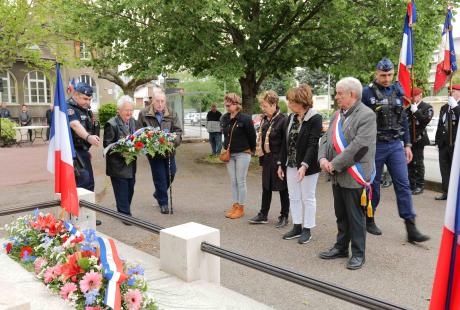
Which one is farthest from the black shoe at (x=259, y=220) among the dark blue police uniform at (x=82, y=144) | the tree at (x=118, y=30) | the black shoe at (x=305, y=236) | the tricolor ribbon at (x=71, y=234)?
the tree at (x=118, y=30)

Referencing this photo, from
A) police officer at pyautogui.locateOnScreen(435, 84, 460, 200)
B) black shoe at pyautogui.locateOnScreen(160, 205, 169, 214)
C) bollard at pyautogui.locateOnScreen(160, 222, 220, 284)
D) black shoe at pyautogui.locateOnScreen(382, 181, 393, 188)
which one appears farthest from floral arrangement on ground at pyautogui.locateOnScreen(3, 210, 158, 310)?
black shoe at pyautogui.locateOnScreen(382, 181, 393, 188)

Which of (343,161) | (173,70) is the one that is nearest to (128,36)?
(173,70)

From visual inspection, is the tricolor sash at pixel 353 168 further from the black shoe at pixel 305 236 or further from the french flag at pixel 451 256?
the french flag at pixel 451 256

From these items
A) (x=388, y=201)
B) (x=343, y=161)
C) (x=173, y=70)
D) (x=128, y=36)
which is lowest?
(x=388, y=201)

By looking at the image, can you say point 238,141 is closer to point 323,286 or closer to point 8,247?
point 8,247

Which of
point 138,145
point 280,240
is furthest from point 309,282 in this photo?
point 138,145

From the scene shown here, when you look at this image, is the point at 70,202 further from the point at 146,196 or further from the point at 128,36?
the point at 128,36

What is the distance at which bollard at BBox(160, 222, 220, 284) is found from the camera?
391 cm

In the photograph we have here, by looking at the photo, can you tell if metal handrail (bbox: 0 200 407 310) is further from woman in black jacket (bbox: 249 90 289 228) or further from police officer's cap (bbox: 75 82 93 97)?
police officer's cap (bbox: 75 82 93 97)

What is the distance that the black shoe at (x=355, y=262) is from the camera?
4.70m

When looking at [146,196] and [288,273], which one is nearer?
[288,273]

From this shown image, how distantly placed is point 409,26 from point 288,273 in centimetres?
491

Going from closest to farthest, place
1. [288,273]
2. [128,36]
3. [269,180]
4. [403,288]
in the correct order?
1. [288,273]
2. [403,288]
3. [269,180]
4. [128,36]

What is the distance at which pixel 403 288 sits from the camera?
4.28 metres
